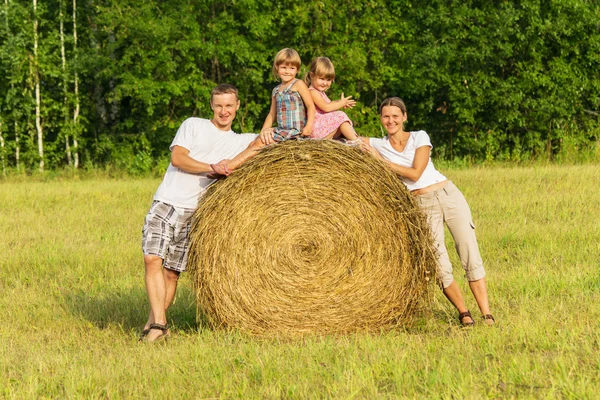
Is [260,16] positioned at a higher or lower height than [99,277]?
higher

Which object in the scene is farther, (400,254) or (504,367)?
(400,254)

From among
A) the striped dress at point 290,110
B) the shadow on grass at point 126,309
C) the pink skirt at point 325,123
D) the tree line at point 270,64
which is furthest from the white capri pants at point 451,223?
the tree line at point 270,64

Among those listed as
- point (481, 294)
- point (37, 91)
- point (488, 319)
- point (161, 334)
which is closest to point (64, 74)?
point (37, 91)

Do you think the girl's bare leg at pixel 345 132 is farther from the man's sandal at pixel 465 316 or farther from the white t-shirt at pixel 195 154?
the man's sandal at pixel 465 316

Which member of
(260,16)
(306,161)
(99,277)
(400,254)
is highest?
(260,16)

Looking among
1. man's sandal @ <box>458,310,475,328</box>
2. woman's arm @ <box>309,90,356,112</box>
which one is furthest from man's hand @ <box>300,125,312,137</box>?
man's sandal @ <box>458,310,475,328</box>

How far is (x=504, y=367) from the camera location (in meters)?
5.14

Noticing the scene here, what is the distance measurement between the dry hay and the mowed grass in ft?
0.72

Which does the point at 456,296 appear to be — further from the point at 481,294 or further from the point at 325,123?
the point at 325,123

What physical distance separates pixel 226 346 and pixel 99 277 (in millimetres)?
3381

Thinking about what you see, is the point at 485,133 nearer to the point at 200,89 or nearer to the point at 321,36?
the point at 321,36

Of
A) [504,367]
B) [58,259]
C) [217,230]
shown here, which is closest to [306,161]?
[217,230]

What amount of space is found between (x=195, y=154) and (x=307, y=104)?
36.6 inches

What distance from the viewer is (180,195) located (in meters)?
6.59
